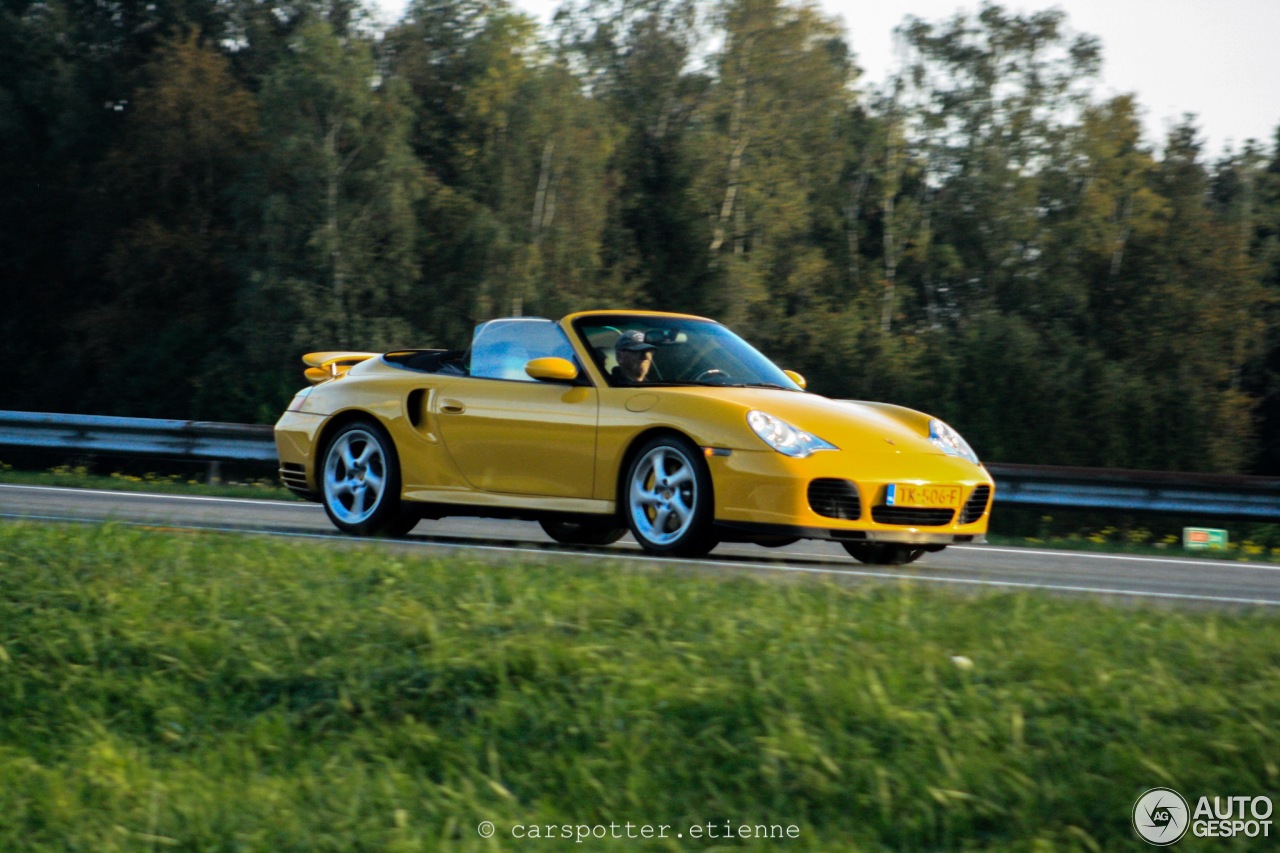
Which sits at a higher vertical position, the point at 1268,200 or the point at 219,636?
the point at 1268,200

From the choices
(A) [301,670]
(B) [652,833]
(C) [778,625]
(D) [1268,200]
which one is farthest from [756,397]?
(D) [1268,200]

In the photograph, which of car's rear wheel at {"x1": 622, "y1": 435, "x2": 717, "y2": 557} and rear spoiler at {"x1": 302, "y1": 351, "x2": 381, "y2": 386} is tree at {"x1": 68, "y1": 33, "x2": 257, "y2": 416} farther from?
car's rear wheel at {"x1": 622, "y1": 435, "x2": 717, "y2": 557}

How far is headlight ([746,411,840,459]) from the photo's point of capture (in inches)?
312

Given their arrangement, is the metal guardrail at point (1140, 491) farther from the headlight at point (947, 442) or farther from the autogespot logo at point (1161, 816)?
the autogespot logo at point (1161, 816)

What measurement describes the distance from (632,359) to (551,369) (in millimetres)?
507

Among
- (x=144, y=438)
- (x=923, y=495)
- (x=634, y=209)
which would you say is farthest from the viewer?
(x=634, y=209)

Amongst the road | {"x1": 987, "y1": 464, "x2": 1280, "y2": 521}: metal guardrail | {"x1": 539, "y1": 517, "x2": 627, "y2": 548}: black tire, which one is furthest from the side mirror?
{"x1": 987, "y1": 464, "x2": 1280, "y2": 521}: metal guardrail

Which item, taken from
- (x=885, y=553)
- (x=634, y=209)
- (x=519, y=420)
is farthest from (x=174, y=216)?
(x=885, y=553)

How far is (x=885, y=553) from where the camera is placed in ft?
29.5

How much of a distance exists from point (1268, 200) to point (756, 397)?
1659 inches

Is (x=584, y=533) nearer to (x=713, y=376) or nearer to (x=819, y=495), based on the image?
(x=713, y=376)

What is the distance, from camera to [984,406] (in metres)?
33.2

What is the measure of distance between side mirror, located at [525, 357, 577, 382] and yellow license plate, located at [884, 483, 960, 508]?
1.93 metres

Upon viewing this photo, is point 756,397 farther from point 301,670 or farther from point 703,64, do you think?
point 703,64
